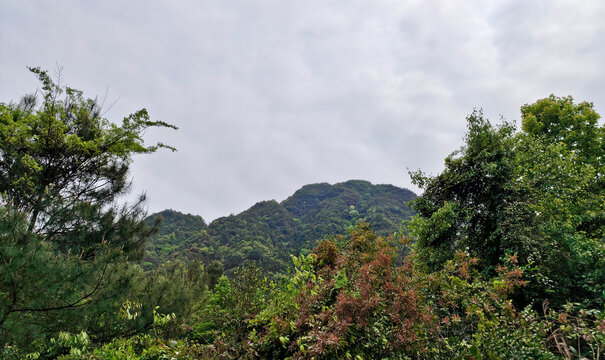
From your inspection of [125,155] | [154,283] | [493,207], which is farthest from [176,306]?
[493,207]

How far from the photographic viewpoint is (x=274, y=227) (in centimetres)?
7094

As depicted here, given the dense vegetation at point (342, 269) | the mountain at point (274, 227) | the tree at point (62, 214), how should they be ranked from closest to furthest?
the dense vegetation at point (342, 269), the tree at point (62, 214), the mountain at point (274, 227)

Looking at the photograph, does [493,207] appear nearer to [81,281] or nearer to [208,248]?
[81,281]

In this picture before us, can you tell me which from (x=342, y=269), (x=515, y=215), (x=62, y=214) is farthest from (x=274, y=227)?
(x=342, y=269)

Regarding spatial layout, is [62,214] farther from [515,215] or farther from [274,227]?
[274,227]

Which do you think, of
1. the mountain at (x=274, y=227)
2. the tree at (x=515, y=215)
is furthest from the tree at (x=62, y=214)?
the mountain at (x=274, y=227)

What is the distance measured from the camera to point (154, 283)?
22.3 feet

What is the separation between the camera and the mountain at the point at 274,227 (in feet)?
152

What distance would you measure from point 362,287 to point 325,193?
98.9 m

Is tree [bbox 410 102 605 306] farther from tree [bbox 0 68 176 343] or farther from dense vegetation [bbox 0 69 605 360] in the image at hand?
tree [bbox 0 68 176 343]

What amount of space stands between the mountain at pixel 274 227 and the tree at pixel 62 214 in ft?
74.7

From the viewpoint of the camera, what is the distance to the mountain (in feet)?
152

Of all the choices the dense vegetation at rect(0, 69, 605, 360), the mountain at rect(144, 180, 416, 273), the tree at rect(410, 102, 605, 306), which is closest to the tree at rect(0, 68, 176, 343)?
the dense vegetation at rect(0, 69, 605, 360)

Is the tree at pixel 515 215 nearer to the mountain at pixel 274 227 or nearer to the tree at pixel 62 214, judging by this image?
the tree at pixel 62 214
